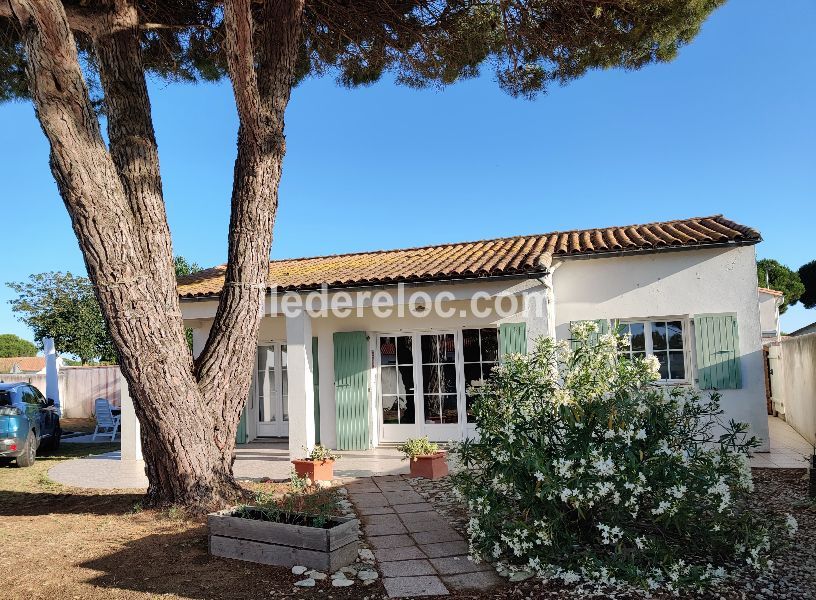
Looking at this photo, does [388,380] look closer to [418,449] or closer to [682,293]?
[418,449]

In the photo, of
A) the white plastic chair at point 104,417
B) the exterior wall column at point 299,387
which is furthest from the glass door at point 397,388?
the white plastic chair at point 104,417

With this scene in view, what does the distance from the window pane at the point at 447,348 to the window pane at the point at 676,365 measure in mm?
3850

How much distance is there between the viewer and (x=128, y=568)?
14.9 feet

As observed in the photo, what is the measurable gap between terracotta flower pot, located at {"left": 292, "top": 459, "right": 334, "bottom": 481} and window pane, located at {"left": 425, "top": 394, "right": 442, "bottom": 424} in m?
3.22

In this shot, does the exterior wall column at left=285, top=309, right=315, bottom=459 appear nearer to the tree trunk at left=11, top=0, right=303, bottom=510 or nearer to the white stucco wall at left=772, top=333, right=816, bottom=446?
the tree trunk at left=11, top=0, right=303, bottom=510

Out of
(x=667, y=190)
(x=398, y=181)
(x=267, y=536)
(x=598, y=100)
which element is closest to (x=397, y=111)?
(x=398, y=181)

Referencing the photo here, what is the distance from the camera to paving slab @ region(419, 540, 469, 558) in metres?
4.90

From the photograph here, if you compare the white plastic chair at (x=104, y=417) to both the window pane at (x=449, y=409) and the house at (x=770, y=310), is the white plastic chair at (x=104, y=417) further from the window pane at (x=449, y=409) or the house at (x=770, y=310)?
the house at (x=770, y=310)

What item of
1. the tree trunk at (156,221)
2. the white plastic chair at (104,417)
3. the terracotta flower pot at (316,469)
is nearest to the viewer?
the tree trunk at (156,221)

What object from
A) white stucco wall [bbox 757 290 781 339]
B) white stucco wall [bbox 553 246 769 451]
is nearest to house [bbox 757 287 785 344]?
white stucco wall [bbox 757 290 781 339]

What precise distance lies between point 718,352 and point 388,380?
5.90 meters

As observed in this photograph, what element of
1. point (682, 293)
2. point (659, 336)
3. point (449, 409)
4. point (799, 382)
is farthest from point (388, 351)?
point (799, 382)

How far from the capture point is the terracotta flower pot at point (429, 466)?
8172mm

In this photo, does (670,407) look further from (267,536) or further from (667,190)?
(667,190)
